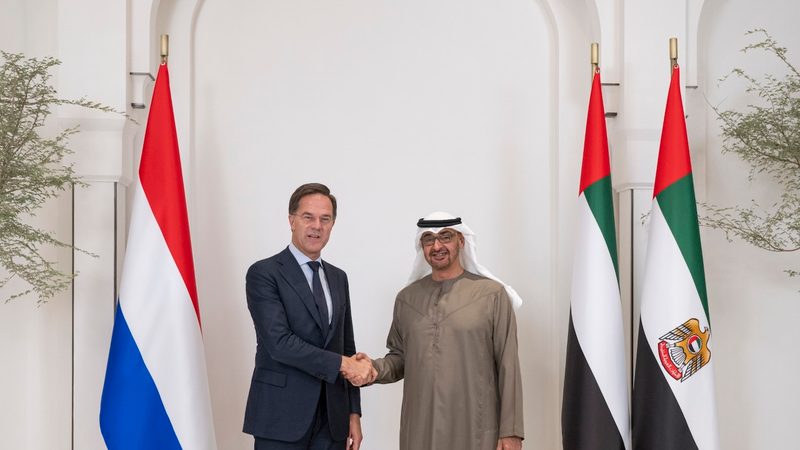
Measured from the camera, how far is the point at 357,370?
329 centimetres

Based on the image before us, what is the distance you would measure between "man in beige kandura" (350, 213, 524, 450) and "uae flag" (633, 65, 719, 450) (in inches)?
23.6

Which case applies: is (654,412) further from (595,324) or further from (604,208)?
(604,208)

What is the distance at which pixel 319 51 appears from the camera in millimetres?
4266

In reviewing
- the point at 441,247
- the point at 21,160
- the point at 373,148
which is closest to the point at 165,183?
the point at 21,160

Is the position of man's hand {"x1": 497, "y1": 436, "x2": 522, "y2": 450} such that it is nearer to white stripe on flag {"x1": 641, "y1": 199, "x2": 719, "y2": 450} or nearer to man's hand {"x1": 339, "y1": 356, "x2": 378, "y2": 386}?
man's hand {"x1": 339, "y1": 356, "x2": 378, "y2": 386}

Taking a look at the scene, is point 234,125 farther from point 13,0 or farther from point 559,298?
point 559,298

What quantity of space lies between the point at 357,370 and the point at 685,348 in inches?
53.9

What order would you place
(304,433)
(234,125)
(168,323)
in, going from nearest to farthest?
(304,433), (168,323), (234,125)

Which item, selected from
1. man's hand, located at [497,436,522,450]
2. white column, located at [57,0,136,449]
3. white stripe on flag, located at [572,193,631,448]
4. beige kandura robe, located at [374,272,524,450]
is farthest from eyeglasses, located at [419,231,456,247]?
white column, located at [57,0,136,449]

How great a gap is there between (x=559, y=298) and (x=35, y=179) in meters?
2.43

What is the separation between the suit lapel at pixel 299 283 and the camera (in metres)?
3.28

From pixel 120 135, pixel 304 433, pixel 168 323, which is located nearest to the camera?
pixel 304 433

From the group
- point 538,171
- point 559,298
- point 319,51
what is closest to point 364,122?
point 319,51

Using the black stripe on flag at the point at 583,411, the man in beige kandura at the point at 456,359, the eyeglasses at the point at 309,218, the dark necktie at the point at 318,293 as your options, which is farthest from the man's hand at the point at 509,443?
the eyeglasses at the point at 309,218
